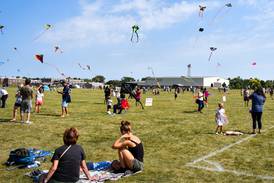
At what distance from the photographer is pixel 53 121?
61.5 ft

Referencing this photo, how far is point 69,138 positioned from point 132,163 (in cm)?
271

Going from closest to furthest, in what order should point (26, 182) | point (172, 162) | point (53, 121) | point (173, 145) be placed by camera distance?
point (26, 182)
point (172, 162)
point (173, 145)
point (53, 121)

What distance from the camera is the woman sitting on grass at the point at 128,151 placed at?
900cm

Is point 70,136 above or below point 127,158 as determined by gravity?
above

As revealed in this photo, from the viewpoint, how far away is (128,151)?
907 centimetres

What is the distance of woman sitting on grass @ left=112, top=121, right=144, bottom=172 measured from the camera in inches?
354

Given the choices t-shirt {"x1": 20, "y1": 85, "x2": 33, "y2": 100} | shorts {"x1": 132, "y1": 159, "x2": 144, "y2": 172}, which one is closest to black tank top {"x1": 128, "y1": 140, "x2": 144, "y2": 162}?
shorts {"x1": 132, "y1": 159, "x2": 144, "y2": 172}

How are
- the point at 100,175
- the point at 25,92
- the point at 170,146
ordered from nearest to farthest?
the point at 100,175, the point at 170,146, the point at 25,92

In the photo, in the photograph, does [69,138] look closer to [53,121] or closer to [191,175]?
[191,175]

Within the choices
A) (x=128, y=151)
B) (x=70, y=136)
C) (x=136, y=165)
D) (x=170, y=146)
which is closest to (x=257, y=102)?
(x=170, y=146)

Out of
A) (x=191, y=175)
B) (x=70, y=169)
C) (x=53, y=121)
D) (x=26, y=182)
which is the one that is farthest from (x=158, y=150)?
(x=53, y=121)

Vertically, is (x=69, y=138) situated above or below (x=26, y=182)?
above

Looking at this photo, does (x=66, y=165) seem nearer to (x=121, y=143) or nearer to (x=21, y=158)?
(x=121, y=143)

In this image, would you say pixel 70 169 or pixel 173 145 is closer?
pixel 70 169
